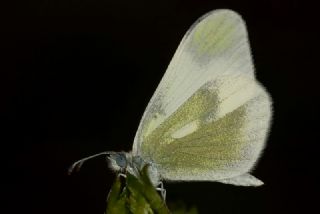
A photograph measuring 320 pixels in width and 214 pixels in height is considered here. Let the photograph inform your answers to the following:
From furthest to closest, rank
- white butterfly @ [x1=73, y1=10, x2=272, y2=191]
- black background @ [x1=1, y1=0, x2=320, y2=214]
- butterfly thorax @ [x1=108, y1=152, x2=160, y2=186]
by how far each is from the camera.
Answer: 1. black background @ [x1=1, y1=0, x2=320, y2=214]
2. white butterfly @ [x1=73, y1=10, x2=272, y2=191]
3. butterfly thorax @ [x1=108, y1=152, x2=160, y2=186]

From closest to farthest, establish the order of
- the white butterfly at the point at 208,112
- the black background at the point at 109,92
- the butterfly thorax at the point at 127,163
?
1. the butterfly thorax at the point at 127,163
2. the white butterfly at the point at 208,112
3. the black background at the point at 109,92

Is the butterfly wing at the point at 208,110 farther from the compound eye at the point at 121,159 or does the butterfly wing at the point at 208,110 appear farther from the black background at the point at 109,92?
the black background at the point at 109,92

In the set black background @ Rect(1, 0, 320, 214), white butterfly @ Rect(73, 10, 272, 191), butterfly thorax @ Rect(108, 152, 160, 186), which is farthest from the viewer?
black background @ Rect(1, 0, 320, 214)

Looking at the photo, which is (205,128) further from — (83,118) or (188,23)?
(188,23)

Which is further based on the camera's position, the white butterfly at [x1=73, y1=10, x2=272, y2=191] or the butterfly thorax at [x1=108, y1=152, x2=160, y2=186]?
the white butterfly at [x1=73, y1=10, x2=272, y2=191]

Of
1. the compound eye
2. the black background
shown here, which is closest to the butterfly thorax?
the compound eye

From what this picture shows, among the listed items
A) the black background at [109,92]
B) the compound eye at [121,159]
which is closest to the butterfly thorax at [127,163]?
the compound eye at [121,159]

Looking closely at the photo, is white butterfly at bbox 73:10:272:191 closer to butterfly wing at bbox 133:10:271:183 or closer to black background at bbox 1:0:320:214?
butterfly wing at bbox 133:10:271:183
